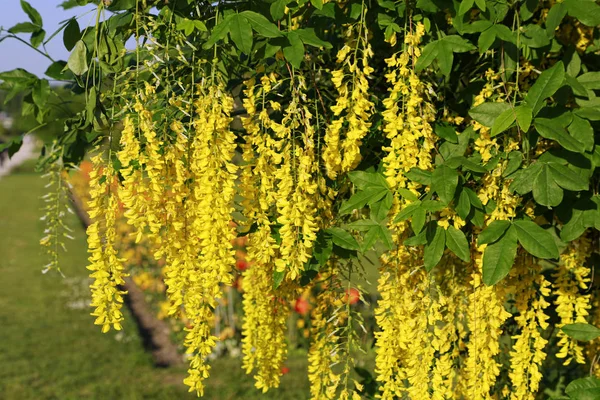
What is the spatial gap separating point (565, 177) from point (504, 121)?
0.19 metres

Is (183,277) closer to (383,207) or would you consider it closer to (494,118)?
(383,207)

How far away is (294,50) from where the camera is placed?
161 centimetres

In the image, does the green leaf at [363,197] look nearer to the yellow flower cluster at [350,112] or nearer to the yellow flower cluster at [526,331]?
the yellow flower cluster at [350,112]

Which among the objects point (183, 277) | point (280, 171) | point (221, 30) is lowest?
point (183, 277)

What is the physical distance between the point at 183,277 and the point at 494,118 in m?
0.89

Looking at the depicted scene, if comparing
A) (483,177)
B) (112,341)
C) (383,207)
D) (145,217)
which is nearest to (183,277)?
(145,217)

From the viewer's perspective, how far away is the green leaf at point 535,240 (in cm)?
150

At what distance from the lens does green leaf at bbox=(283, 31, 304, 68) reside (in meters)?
1.59

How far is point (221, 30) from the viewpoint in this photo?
1.57 meters

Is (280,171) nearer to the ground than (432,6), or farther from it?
nearer to the ground

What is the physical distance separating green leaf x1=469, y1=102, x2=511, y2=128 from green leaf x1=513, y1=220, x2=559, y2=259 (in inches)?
10.0

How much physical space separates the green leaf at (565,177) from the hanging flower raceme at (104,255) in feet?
3.44

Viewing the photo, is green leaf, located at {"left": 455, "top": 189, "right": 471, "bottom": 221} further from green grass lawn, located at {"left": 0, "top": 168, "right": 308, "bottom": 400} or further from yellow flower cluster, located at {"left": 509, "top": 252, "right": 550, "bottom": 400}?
green grass lawn, located at {"left": 0, "top": 168, "right": 308, "bottom": 400}

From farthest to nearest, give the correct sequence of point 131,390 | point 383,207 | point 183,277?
point 131,390, point 183,277, point 383,207
